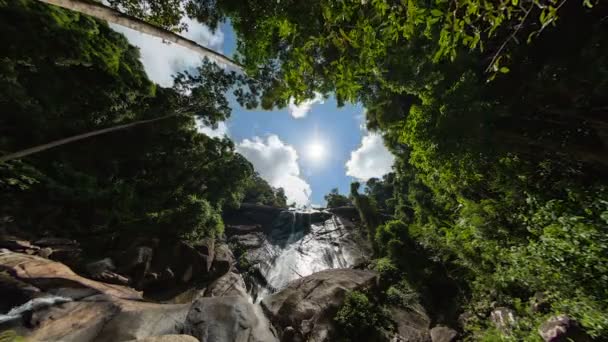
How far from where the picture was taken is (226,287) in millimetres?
16797

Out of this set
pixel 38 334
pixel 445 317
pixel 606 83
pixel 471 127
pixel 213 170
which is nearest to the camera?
pixel 606 83

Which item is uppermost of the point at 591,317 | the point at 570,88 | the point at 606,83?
the point at 570,88

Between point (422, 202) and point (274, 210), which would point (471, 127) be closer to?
point (422, 202)

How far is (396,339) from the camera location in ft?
39.2

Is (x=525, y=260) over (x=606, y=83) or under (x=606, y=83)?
under

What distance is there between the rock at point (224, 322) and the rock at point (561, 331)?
25.6 ft

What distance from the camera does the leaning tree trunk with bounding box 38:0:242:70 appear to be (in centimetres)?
295

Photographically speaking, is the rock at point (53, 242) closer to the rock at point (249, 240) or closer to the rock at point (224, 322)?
the rock at point (224, 322)

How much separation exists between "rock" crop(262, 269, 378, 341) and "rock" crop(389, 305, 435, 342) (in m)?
2.25

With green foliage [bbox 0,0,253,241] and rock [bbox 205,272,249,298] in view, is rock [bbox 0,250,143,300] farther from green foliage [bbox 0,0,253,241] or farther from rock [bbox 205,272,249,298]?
rock [bbox 205,272,249,298]

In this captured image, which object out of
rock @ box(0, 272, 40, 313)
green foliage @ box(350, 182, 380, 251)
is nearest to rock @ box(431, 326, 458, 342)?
green foliage @ box(350, 182, 380, 251)

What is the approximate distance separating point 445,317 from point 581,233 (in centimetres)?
1111

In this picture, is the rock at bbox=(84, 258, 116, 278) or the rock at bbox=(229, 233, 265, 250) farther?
the rock at bbox=(229, 233, 265, 250)

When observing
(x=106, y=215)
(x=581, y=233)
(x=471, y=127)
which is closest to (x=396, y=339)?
(x=581, y=233)
